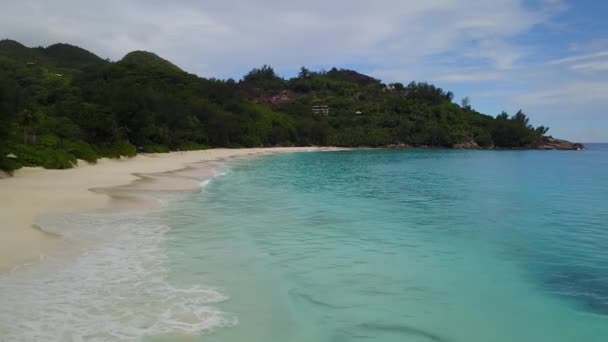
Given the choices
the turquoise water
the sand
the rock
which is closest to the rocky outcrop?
the rock

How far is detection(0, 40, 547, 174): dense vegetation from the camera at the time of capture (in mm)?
35062

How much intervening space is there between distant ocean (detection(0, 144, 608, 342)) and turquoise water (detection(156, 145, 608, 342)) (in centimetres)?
4

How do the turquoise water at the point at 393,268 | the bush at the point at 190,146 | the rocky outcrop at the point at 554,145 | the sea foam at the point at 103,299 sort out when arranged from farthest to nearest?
the rocky outcrop at the point at 554,145
the bush at the point at 190,146
the turquoise water at the point at 393,268
the sea foam at the point at 103,299

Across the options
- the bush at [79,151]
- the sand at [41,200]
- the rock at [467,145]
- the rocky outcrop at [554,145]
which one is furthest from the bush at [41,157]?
the rocky outcrop at [554,145]

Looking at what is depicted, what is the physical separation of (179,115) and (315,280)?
218 feet

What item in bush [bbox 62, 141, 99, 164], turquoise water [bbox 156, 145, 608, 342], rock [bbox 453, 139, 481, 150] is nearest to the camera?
turquoise water [bbox 156, 145, 608, 342]

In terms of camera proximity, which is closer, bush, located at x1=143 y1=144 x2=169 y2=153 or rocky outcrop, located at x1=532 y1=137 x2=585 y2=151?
bush, located at x1=143 y1=144 x2=169 y2=153

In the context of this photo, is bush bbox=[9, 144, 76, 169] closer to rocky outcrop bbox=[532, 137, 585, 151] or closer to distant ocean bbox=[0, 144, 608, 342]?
distant ocean bbox=[0, 144, 608, 342]

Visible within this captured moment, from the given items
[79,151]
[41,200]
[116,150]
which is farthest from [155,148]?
[41,200]

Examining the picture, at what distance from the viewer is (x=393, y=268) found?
1012 cm

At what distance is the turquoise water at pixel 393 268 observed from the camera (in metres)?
6.98

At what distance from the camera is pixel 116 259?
9539 millimetres

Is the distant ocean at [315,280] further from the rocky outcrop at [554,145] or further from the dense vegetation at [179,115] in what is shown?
the rocky outcrop at [554,145]

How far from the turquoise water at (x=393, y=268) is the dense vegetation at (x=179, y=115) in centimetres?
1489
